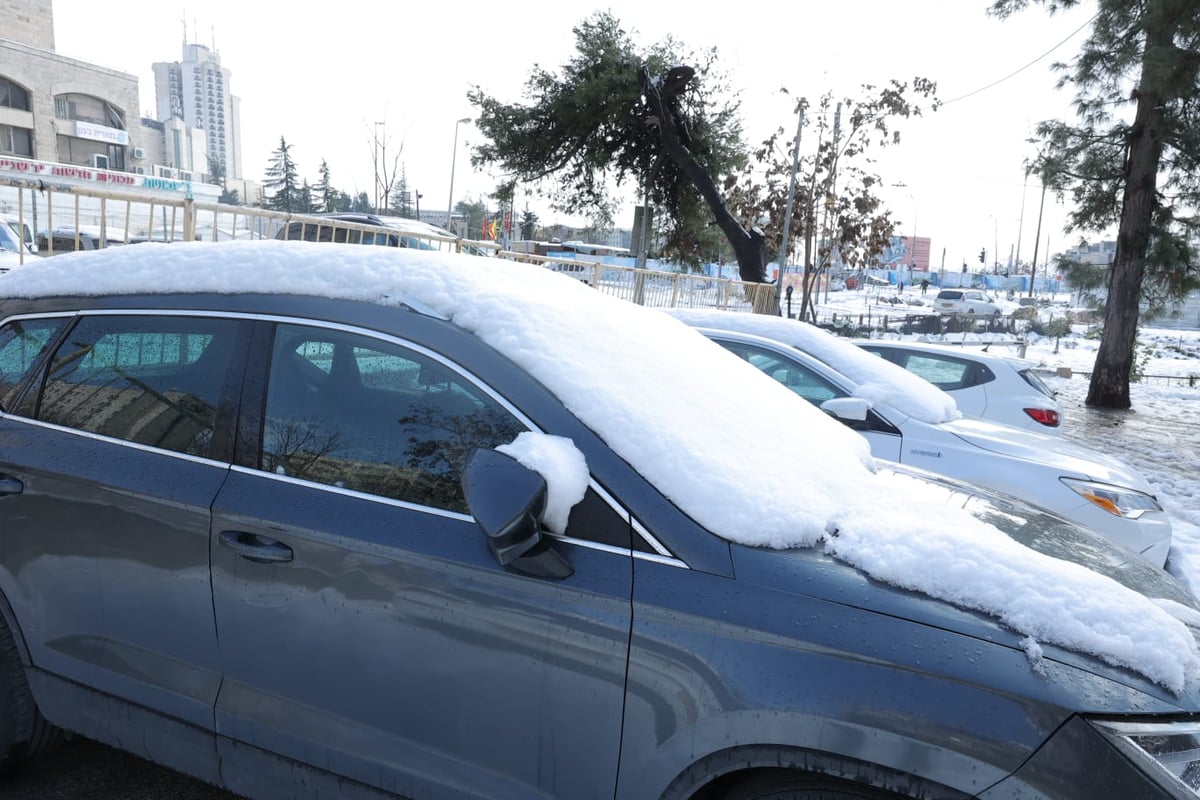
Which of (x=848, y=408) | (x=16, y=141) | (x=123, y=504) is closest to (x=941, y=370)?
(x=848, y=408)

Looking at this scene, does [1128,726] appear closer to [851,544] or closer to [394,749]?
[851,544]

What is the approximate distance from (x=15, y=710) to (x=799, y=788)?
2.44 m

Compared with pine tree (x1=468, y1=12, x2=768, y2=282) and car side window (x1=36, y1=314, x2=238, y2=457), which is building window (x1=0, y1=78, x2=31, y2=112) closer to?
pine tree (x1=468, y1=12, x2=768, y2=282)

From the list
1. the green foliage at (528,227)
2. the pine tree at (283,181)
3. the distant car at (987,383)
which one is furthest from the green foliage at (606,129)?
the pine tree at (283,181)

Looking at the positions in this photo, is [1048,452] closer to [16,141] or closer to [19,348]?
[19,348]

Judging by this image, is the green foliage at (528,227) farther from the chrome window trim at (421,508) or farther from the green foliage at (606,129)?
the chrome window trim at (421,508)

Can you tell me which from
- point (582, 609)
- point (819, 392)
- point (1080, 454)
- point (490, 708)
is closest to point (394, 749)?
point (490, 708)

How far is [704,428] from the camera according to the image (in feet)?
7.02

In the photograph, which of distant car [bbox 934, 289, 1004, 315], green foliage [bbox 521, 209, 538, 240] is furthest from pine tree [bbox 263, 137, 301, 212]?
distant car [bbox 934, 289, 1004, 315]

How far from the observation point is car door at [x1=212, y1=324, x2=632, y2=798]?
1.83 metres

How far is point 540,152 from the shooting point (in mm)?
21109

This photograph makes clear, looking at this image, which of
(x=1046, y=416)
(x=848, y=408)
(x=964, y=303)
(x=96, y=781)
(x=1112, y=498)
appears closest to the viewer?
(x=96, y=781)

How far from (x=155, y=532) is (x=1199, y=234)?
16.2 meters

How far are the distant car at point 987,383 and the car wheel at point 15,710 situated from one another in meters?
6.56
